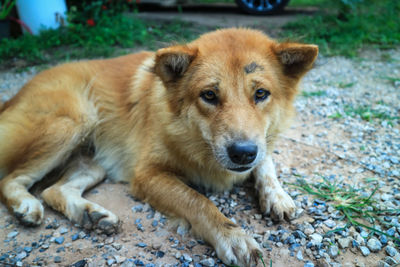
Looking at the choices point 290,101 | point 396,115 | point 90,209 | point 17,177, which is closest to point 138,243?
point 90,209

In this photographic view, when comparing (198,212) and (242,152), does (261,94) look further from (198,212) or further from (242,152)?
(198,212)

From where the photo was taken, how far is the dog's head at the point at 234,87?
2.26m

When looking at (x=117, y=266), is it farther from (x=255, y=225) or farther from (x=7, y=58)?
(x=7, y=58)

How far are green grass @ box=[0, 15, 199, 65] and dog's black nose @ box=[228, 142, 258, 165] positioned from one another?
4.22 metres

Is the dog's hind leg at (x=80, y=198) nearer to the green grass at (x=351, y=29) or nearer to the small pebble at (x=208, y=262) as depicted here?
the small pebble at (x=208, y=262)

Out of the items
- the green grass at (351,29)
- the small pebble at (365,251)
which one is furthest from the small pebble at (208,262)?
the green grass at (351,29)

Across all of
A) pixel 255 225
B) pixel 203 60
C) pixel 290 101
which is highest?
pixel 203 60

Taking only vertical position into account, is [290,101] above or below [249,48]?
below

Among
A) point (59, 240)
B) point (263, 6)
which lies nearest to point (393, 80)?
point (263, 6)

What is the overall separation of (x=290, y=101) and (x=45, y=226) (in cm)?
240

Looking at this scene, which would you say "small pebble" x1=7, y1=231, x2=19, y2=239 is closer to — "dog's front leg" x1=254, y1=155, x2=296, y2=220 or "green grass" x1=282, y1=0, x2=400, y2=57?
"dog's front leg" x1=254, y1=155, x2=296, y2=220

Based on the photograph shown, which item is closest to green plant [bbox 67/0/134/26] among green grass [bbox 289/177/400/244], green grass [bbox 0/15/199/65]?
green grass [bbox 0/15/199/65]

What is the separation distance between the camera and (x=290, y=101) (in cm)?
282

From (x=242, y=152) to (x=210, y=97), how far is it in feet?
1.84
